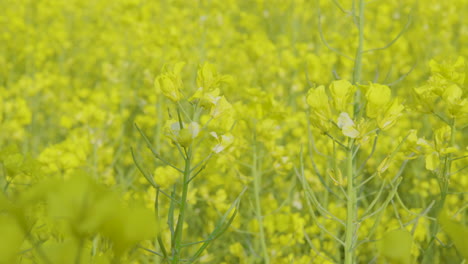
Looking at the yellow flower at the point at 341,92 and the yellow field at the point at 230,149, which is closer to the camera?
the yellow field at the point at 230,149

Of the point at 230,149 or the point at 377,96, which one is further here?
the point at 230,149

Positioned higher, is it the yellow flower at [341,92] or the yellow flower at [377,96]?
the yellow flower at [341,92]

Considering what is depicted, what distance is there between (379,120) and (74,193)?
0.71 meters

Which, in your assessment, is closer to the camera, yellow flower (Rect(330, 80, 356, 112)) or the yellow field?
the yellow field

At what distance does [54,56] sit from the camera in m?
5.36

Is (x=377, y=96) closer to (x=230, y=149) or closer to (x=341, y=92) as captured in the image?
(x=341, y=92)

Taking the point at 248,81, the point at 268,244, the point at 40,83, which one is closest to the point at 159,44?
the point at 248,81

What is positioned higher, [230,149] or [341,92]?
[230,149]

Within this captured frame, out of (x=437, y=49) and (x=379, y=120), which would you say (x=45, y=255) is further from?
(x=437, y=49)

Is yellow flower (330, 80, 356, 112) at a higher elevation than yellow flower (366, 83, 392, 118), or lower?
higher

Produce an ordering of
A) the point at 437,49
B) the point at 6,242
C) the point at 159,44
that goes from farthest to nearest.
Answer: the point at 437,49 → the point at 159,44 → the point at 6,242

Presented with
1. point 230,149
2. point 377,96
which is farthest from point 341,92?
point 230,149

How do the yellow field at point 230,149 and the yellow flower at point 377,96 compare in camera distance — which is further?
the yellow flower at point 377,96

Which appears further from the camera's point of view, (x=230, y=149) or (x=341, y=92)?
(x=230, y=149)
